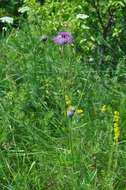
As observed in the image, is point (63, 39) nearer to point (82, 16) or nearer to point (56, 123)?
point (56, 123)

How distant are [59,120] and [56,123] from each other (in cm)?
4

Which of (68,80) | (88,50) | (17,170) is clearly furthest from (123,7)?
(17,170)

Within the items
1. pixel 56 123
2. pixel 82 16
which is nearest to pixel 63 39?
pixel 56 123

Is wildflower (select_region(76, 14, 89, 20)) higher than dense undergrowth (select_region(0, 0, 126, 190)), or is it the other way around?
wildflower (select_region(76, 14, 89, 20))

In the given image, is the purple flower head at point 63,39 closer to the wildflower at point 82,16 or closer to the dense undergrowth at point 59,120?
the dense undergrowth at point 59,120

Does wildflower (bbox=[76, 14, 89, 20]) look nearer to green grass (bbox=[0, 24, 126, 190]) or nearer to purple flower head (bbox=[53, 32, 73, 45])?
green grass (bbox=[0, 24, 126, 190])

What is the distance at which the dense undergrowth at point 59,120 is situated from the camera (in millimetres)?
2773

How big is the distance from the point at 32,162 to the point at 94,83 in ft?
2.70

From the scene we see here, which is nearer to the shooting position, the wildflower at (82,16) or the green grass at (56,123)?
the green grass at (56,123)

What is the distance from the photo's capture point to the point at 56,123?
10.8 feet

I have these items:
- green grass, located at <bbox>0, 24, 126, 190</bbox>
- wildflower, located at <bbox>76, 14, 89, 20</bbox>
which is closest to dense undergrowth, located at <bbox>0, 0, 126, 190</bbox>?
green grass, located at <bbox>0, 24, 126, 190</bbox>

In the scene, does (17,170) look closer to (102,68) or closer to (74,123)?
(74,123)

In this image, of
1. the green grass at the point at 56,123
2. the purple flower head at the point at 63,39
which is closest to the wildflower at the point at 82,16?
the green grass at the point at 56,123

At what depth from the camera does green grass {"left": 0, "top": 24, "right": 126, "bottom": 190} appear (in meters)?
2.78
